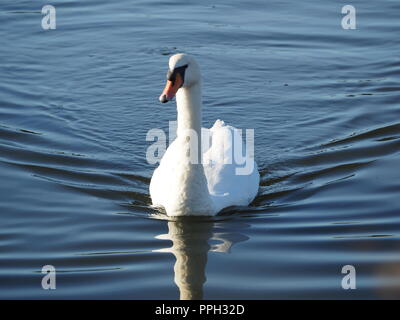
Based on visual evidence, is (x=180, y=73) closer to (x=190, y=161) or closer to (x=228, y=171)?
(x=190, y=161)

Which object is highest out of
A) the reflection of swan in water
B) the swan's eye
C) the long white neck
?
the swan's eye

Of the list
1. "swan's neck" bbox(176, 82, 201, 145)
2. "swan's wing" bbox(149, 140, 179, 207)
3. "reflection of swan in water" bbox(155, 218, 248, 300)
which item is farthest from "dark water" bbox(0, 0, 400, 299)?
"swan's neck" bbox(176, 82, 201, 145)

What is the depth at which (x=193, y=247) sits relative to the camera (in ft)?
30.8

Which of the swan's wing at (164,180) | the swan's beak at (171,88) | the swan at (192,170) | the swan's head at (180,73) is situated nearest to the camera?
the swan's beak at (171,88)

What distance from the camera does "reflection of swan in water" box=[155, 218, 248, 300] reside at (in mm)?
8648

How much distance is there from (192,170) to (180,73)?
1084 mm

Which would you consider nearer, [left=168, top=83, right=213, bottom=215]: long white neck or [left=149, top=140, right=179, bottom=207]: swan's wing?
[left=168, top=83, right=213, bottom=215]: long white neck

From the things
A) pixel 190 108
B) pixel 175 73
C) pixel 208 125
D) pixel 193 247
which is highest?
pixel 208 125

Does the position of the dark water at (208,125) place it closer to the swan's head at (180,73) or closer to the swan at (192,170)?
the swan at (192,170)

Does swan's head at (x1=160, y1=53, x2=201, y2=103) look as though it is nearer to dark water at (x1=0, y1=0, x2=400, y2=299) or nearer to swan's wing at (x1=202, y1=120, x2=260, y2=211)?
swan's wing at (x1=202, y1=120, x2=260, y2=211)

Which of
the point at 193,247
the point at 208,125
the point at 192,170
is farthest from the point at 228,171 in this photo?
the point at 208,125

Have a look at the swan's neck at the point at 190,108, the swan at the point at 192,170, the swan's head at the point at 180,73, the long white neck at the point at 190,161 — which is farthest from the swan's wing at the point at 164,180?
the swan's head at the point at 180,73

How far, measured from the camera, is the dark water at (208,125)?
8852mm
